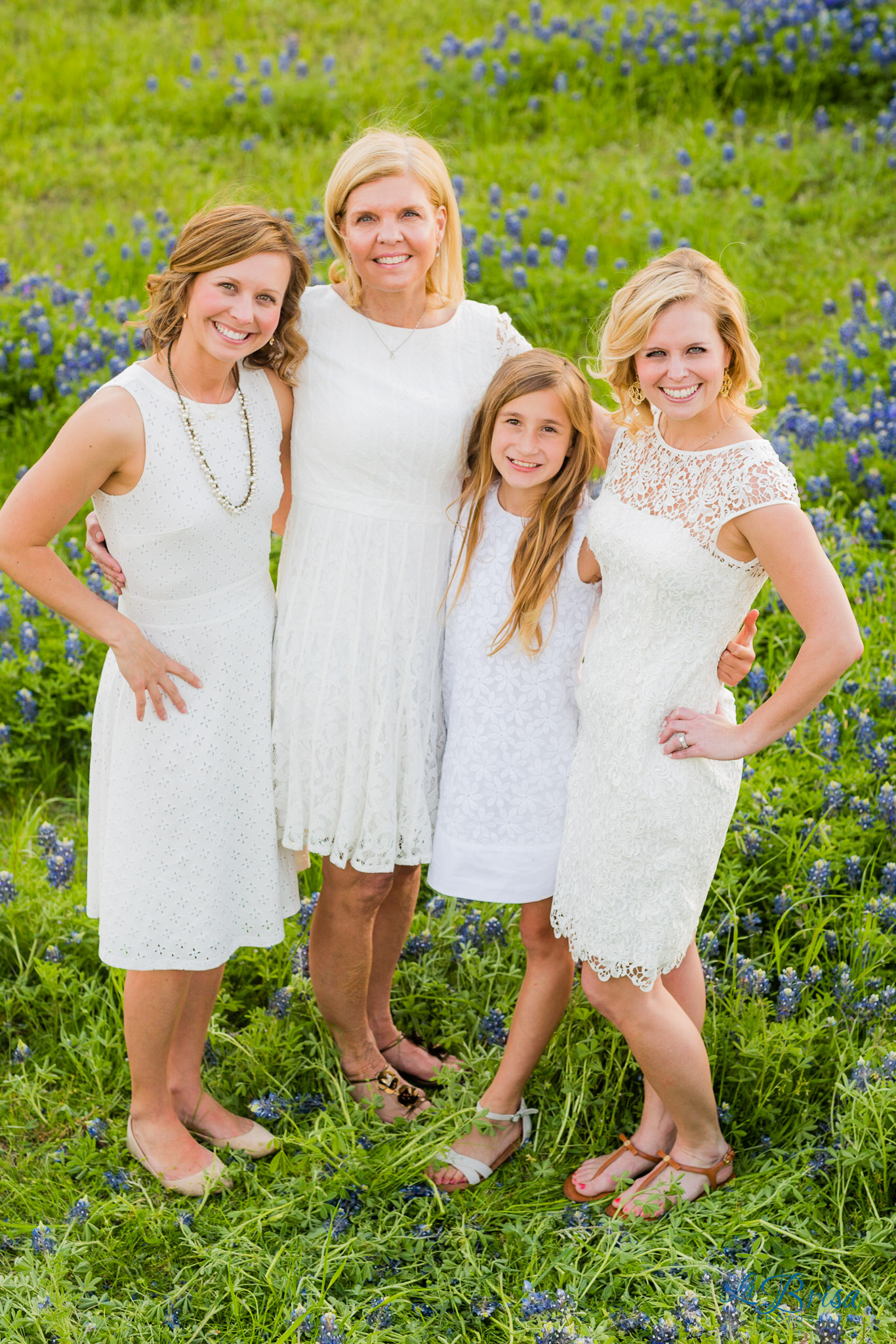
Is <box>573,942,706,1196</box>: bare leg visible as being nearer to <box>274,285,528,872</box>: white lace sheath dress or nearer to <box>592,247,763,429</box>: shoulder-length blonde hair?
<box>274,285,528,872</box>: white lace sheath dress

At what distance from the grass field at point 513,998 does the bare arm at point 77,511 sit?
1.01m

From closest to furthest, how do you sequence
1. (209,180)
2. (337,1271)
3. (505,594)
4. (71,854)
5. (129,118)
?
1. (337,1271)
2. (505,594)
3. (71,854)
4. (209,180)
5. (129,118)

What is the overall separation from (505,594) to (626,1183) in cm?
135

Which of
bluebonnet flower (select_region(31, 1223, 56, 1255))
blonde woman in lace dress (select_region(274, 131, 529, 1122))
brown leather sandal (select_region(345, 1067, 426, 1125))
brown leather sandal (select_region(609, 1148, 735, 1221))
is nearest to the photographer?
bluebonnet flower (select_region(31, 1223, 56, 1255))

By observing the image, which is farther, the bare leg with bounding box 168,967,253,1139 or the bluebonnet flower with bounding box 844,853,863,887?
the bluebonnet flower with bounding box 844,853,863,887

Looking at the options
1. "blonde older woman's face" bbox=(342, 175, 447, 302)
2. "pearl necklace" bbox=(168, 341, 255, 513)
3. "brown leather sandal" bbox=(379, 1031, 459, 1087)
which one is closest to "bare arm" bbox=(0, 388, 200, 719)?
"pearl necklace" bbox=(168, 341, 255, 513)

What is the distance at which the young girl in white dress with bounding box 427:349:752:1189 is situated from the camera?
8.87ft

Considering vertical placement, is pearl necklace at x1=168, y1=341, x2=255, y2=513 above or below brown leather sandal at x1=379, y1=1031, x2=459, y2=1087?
above

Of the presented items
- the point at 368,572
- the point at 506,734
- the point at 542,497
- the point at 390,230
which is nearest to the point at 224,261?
the point at 390,230

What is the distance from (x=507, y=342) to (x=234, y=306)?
2.15ft

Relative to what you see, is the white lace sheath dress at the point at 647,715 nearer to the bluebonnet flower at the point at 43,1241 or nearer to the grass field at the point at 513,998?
the grass field at the point at 513,998

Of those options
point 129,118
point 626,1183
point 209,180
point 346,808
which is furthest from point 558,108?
point 626,1183

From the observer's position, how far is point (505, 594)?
2.74m

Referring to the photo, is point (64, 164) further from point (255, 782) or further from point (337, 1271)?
point (337, 1271)
